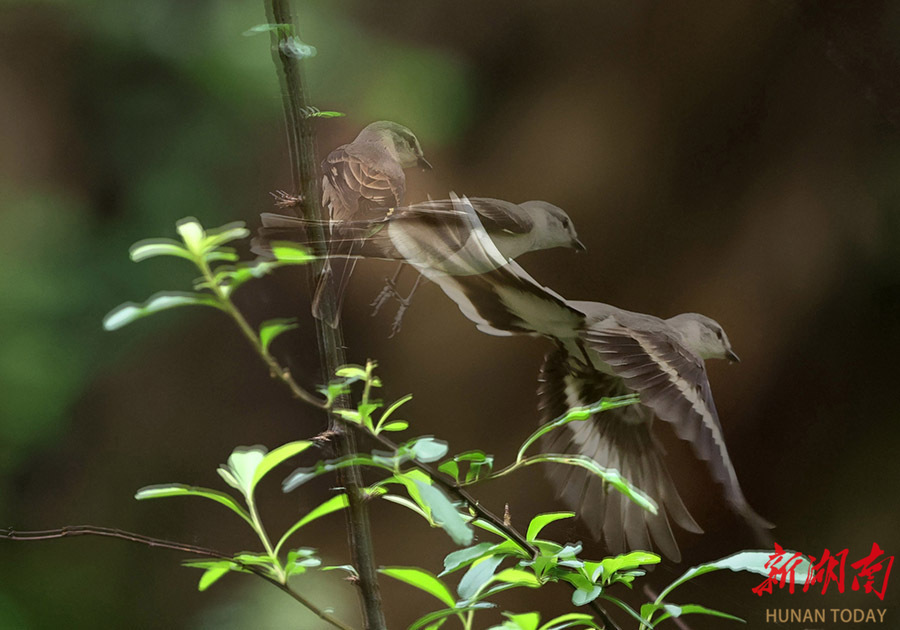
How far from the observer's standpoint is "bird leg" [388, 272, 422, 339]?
515 mm

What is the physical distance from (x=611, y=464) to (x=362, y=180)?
0.26 metres

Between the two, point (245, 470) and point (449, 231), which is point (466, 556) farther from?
point (449, 231)

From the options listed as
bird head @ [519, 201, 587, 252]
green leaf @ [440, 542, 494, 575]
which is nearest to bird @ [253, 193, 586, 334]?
bird head @ [519, 201, 587, 252]

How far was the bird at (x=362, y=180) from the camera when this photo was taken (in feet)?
1.57

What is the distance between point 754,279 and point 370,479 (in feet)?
1.04

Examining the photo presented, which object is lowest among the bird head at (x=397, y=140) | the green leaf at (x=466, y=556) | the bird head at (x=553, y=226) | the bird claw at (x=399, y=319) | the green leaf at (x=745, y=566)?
the green leaf at (x=745, y=566)

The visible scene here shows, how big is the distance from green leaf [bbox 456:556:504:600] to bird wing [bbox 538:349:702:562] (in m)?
0.20

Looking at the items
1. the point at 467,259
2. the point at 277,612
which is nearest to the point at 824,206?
the point at 467,259

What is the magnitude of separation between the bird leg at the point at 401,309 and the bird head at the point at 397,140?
0.26 ft

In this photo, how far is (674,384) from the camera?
1.75 feet

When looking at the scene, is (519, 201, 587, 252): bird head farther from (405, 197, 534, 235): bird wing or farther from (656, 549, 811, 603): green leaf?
(656, 549, 811, 603): green leaf

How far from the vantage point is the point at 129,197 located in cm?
51

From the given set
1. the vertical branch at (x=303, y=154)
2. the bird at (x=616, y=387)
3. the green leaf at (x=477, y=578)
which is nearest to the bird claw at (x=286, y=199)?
the vertical branch at (x=303, y=154)

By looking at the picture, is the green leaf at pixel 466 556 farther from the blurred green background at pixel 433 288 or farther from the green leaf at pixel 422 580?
the blurred green background at pixel 433 288
